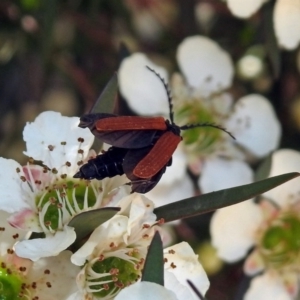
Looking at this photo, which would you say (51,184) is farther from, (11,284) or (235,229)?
(235,229)

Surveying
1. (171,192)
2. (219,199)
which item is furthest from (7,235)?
(171,192)

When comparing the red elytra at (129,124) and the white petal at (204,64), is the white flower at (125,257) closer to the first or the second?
the red elytra at (129,124)

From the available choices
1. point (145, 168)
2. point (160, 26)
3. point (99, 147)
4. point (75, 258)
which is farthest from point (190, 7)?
point (75, 258)

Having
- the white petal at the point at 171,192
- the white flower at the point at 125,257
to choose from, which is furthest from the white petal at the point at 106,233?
the white petal at the point at 171,192

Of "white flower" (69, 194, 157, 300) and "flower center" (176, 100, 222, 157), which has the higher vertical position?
"white flower" (69, 194, 157, 300)

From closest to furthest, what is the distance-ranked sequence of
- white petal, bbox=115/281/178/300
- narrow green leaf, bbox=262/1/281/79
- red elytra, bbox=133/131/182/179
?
white petal, bbox=115/281/178/300
red elytra, bbox=133/131/182/179
narrow green leaf, bbox=262/1/281/79

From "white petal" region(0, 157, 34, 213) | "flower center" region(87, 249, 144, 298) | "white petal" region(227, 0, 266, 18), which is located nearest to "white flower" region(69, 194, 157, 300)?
"flower center" region(87, 249, 144, 298)

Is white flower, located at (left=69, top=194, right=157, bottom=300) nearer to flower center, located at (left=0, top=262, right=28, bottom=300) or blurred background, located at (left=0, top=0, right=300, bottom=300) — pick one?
flower center, located at (left=0, top=262, right=28, bottom=300)
